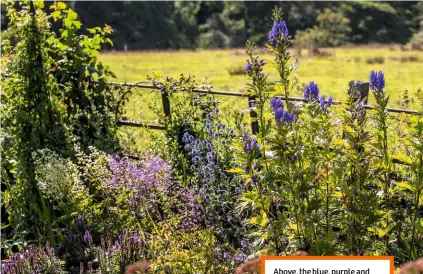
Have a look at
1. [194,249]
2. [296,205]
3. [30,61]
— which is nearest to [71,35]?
[30,61]

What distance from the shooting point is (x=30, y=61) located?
19.2ft

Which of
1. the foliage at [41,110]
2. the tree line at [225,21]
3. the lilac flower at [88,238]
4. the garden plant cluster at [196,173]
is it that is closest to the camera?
the garden plant cluster at [196,173]

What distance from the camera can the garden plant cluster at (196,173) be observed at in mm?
3406

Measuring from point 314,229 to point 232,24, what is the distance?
71.6m

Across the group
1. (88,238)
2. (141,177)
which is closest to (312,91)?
(141,177)

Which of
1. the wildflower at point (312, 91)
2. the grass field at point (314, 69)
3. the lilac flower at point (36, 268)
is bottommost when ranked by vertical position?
the grass field at point (314, 69)

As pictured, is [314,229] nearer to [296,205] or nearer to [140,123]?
[296,205]

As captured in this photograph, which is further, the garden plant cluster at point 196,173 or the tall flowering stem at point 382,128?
the garden plant cluster at point 196,173

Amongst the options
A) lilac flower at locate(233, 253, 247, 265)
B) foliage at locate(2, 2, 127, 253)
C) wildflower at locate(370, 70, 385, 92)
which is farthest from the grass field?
wildflower at locate(370, 70, 385, 92)

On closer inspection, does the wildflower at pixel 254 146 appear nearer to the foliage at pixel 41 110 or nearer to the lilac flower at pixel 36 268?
the lilac flower at pixel 36 268

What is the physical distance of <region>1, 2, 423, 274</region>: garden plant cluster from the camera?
11.2 feet

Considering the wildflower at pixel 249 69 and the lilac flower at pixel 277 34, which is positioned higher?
the lilac flower at pixel 277 34

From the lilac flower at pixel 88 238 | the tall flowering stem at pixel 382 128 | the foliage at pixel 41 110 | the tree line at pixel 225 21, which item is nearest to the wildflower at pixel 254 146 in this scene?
the tall flowering stem at pixel 382 128

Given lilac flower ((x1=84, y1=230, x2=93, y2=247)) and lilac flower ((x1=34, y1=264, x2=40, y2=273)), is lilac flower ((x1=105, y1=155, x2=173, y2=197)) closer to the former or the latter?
lilac flower ((x1=84, y1=230, x2=93, y2=247))
